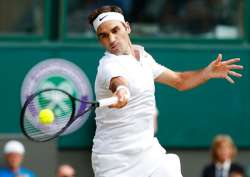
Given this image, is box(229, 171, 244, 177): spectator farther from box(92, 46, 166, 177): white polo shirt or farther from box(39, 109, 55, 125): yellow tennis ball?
box(39, 109, 55, 125): yellow tennis ball

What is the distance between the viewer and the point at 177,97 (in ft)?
40.0

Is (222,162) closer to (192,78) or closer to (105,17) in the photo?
(192,78)

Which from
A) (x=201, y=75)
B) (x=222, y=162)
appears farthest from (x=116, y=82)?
(x=222, y=162)

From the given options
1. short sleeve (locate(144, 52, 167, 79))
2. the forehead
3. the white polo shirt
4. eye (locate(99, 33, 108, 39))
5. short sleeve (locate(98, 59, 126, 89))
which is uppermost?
the forehead

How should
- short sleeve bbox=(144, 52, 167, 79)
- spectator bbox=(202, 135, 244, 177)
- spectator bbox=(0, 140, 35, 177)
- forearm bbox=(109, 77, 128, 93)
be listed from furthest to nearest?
spectator bbox=(202, 135, 244, 177) → spectator bbox=(0, 140, 35, 177) → short sleeve bbox=(144, 52, 167, 79) → forearm bbox=(109, 77, 128, 93)

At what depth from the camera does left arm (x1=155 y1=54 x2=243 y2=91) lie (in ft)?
23.6

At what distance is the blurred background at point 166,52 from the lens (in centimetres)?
1192

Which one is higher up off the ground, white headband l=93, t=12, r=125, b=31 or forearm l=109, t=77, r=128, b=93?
white headband l=93, t=12, r=125, b=31

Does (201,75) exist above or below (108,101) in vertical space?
above

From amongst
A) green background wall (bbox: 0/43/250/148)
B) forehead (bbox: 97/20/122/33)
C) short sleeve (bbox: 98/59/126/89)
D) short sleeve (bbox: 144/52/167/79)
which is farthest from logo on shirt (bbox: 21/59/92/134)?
short sleeve (bbox: 98/59/126/89)

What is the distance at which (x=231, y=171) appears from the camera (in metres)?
10.4

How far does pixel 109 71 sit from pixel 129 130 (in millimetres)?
438

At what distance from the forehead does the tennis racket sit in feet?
1.64

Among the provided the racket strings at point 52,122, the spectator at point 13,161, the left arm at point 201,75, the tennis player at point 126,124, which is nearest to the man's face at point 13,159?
the spectator at point 13,161
